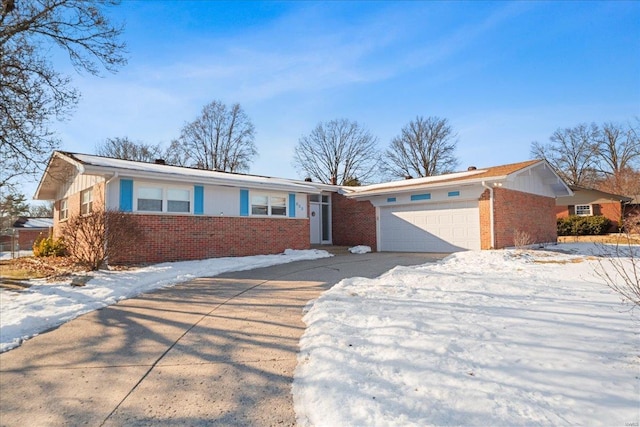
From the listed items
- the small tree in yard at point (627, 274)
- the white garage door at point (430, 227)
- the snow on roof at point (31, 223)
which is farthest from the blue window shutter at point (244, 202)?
the snow on roof at point (31, 223)

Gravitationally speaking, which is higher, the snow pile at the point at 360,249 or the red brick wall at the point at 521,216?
the red brick wall at the point at 521,216

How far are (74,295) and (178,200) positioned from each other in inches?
223

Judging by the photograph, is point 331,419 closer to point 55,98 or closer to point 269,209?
point 269,209

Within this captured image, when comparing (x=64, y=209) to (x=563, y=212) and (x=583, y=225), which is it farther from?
(x=563, y=212)

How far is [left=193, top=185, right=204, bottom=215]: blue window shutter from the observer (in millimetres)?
12117

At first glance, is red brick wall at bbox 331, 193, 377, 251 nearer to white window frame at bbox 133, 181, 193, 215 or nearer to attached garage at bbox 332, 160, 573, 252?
attached garage at bbox 332, 160, 573, 252

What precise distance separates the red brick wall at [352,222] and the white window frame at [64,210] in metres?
12.5

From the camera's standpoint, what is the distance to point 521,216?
15328 millimetres

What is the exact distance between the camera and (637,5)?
7680mm

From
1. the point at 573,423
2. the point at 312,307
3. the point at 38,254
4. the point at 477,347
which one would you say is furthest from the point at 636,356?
the point at 38,254

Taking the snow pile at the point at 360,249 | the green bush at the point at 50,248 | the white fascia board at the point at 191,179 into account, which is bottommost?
the snow pile at the point at 360,249

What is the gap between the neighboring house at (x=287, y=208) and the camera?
36.5 ft

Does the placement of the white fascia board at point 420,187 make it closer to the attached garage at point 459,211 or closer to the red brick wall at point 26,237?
the attached garage at point 459,211

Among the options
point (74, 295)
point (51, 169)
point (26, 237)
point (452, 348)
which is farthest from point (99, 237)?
point (26, 237)
